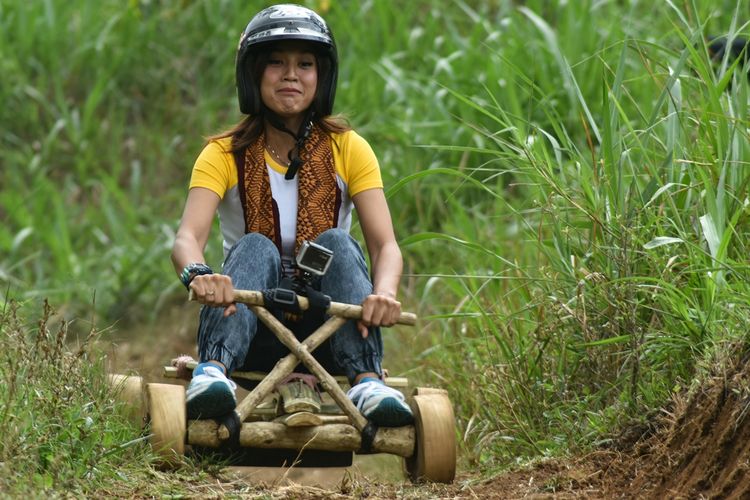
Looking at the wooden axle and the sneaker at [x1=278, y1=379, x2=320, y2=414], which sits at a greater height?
the sneaker at [x1=278, y1=379, x2=320, y2=414]

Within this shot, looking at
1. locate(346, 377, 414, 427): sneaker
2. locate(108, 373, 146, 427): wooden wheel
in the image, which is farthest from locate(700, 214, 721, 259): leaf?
locate(108, 373, 146, 427): wooden wheel

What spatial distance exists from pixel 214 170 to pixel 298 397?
0.86m

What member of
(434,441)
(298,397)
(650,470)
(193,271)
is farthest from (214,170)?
(650,470)

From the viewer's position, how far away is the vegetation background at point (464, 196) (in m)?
3.91

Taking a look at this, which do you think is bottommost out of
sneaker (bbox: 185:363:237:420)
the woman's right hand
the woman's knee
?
sneaker (bbox: 185:363:237:420)

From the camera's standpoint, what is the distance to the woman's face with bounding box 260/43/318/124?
447cm

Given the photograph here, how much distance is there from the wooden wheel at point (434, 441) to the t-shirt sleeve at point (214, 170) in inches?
38.8

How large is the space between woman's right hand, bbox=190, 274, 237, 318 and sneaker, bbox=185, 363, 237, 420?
234 millimetres

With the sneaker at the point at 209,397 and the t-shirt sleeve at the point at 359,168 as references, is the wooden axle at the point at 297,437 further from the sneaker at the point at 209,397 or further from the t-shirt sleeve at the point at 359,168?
the t-shirt sleeve at the point at 359,168

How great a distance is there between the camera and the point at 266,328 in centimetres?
437

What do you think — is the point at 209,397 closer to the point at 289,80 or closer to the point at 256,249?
the point at 256,249

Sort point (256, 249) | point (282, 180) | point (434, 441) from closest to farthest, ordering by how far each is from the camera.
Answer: point (434, 441), point (256, 249), point (282, 180)

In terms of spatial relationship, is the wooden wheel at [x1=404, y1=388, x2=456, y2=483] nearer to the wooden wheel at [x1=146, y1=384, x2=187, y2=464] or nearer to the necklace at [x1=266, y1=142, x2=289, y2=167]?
the wooden wheel at [x1=146, y1=384, x2=187, y2=464]

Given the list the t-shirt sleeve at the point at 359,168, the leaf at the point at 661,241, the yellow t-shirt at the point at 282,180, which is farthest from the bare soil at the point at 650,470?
the t-shirt sleeve at the point at 359,168
